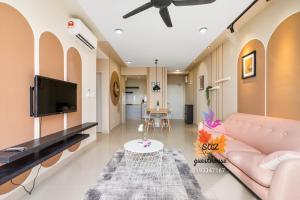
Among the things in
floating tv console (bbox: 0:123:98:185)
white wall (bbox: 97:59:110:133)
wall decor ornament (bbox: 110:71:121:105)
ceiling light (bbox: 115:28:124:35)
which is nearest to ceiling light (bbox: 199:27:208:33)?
ceiling light (bbox: 115:28:124:35)

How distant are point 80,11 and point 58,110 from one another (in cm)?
199

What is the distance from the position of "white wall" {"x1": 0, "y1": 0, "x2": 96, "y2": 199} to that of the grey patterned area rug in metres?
0.98

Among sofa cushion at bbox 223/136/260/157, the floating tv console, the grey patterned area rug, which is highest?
the floating tv console

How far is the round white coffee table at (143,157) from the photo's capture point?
2.49 metres

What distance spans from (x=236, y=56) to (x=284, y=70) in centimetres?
156

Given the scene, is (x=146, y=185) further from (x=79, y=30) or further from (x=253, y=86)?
(x=79, y=30)

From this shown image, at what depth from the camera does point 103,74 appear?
18.9ft

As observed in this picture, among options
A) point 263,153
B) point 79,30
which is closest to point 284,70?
point 263,153

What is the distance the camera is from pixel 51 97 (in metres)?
2.34

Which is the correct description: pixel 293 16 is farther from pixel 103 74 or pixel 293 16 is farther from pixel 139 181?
pixel 103 74

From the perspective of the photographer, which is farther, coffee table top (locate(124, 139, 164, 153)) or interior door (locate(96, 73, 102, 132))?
interior door (locate(96, 73, 102, 132))

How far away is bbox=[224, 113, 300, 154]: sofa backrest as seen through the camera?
1942 millimetres

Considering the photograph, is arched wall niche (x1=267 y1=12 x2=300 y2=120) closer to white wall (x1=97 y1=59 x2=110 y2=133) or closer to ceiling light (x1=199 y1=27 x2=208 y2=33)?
ceiling light (x1=199 y1=27 x2=208 y2=33)

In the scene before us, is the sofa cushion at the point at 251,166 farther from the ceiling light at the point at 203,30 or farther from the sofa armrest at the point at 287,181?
the ceiling light at the point at 203,30
